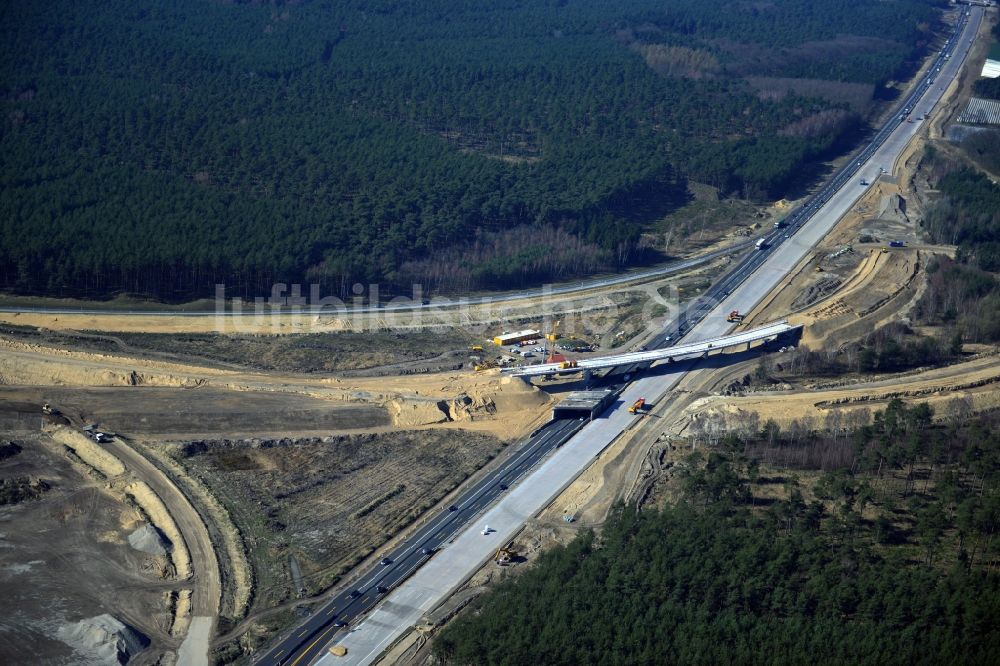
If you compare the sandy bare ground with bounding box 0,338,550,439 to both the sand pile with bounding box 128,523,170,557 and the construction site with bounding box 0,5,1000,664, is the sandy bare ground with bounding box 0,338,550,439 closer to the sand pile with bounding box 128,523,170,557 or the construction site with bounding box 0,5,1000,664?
the construction site with bounding box 0,5,1000,664

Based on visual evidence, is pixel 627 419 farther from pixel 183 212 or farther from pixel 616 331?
pixel 183 212

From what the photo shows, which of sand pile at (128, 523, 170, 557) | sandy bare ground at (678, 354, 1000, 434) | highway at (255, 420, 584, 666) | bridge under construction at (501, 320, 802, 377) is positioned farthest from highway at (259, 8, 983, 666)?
sand pile at (128, 523, 170, 557)

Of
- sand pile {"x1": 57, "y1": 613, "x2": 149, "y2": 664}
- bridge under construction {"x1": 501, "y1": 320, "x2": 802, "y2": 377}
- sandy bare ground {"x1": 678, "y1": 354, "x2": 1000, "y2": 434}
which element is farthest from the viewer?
bridge under construction {"x1": 501, "y1": 320, "x2": 802, "y2": 377}

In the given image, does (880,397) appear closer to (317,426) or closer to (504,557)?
(504,557)

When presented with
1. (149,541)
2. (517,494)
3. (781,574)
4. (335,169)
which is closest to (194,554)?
(149,541)

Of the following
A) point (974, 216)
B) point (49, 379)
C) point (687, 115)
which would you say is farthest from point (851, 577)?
point (687, 115)

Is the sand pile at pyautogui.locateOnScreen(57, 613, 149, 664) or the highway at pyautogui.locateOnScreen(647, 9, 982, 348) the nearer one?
the sand pile at pyautogui.locateOnScreen(57, 613, 149, 664)

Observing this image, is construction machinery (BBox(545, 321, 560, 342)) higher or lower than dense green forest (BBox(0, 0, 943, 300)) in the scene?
lower
